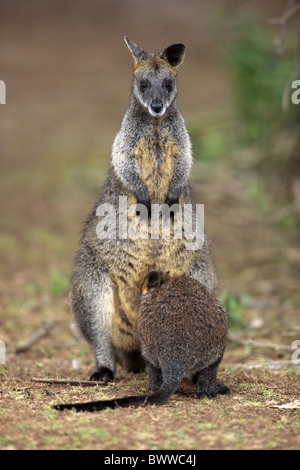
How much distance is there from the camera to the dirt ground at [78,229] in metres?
4.29

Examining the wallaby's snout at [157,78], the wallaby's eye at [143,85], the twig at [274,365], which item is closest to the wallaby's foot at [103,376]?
the twig at [274,365]

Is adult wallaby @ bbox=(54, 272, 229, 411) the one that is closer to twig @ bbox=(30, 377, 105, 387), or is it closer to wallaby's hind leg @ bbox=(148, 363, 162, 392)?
wallaby's hind leg @ bbox=(148, 363, 162, 392)

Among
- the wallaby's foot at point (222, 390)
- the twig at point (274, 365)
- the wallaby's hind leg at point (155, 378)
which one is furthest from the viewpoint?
the twig at point (274, 365)

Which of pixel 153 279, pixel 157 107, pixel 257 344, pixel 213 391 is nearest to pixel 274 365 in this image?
pixel 257 344

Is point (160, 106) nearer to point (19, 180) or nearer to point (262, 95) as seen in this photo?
point (262, 95)

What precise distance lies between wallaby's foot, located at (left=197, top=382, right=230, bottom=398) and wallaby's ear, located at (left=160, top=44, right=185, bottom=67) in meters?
2.71

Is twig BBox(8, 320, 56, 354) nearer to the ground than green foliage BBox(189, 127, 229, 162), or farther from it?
nearer to the ground

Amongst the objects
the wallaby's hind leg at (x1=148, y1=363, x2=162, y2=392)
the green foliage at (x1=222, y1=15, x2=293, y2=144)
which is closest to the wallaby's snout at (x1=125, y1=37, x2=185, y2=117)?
the wallaby's hind leg at (x1=148, y1=363, x2=162, y2=392)

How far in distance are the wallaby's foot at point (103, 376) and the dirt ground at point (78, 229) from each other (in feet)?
0.47

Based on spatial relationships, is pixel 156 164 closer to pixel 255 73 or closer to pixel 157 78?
pixel 157 78

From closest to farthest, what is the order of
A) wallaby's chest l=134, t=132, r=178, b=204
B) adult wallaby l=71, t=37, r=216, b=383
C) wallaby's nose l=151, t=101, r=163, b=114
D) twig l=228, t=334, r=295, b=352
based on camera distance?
wallaby's nose l=151, t=101, r=163, b=114, adult wallaby l=71, t=37, r=216, b=383, wallaby's chest l=134, t=132, r=178, b=204, twig l=228, t=334, r=295, b=352

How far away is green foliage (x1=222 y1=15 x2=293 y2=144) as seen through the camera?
12.2m

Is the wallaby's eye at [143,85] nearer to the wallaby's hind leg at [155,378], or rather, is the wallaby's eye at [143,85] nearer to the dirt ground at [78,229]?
the wallaby's hind leg at [155,378]

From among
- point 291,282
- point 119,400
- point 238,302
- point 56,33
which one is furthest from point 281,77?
point 56,33
